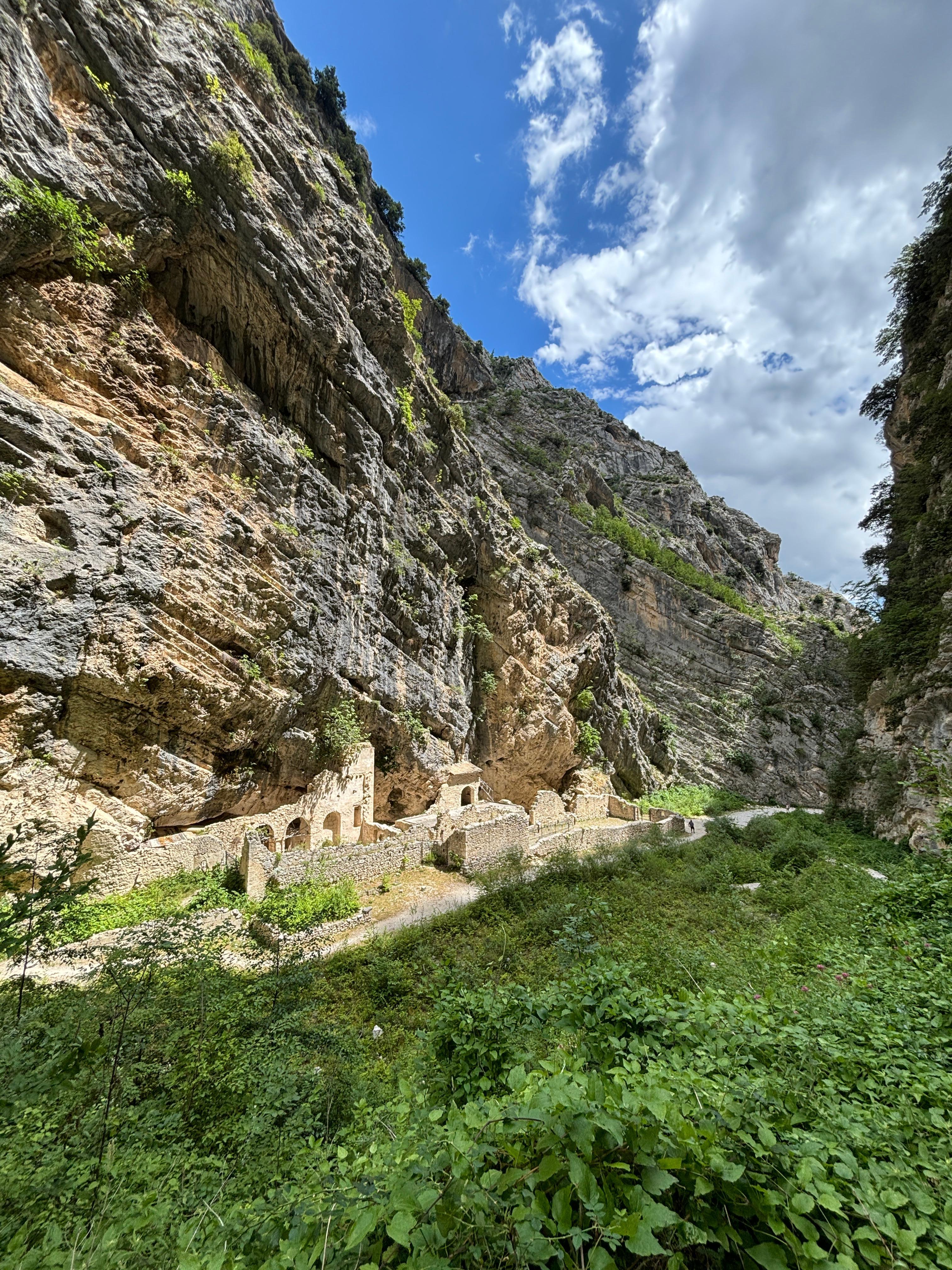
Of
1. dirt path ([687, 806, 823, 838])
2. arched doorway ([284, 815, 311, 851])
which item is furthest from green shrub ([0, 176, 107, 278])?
dirt path ([687, 806, 823, 838])

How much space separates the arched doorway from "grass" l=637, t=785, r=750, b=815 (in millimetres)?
19121

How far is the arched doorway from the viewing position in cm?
1291

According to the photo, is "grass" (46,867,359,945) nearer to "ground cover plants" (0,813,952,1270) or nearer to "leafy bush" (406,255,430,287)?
"ground cover plants" (0,813,952,1270)

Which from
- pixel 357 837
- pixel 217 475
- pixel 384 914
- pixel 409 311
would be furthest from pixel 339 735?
pixel 409 311

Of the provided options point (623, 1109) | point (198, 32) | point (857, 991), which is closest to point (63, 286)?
point (198, 32)

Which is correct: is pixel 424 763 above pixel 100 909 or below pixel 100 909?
above

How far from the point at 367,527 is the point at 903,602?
18488mm

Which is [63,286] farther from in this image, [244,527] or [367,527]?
[367,527]

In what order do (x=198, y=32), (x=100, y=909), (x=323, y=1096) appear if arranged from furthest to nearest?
1. (x=198, y=32)
2. (x=100, y=909)
3. (x=323, y=1096)

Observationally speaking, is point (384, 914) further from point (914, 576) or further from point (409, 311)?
point (409, 311)

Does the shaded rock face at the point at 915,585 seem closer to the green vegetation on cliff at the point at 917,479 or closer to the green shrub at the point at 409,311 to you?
the green vegetation on cliff at the point at 917,479

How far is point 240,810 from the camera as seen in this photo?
12656 millimetres

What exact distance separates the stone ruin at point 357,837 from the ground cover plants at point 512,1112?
4183mm

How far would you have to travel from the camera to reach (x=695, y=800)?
28.7 meters
